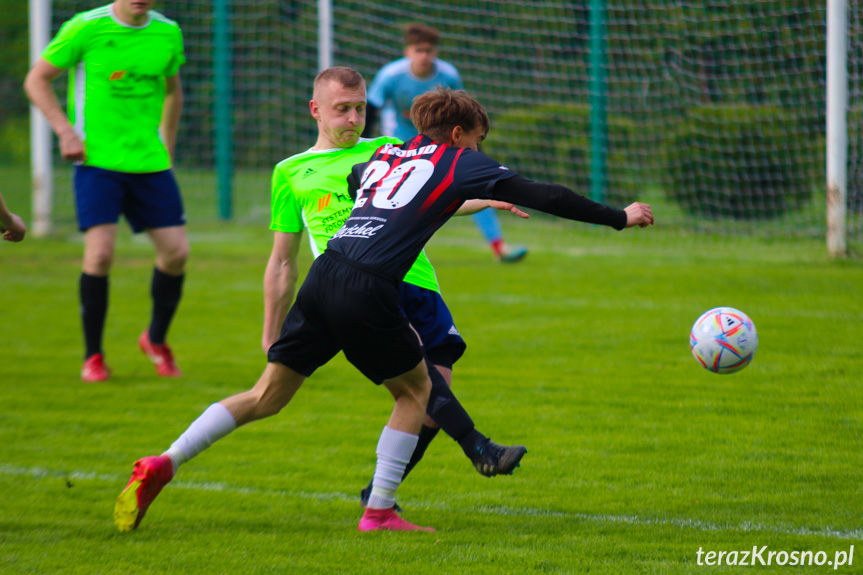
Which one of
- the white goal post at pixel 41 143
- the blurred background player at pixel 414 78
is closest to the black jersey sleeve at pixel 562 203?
the blurred background player at pixel 414 78

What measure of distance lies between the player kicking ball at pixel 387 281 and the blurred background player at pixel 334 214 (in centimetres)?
28

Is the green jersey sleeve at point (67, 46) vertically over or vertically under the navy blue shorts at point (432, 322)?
over

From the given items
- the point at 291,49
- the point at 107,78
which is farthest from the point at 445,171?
the point at 291,49

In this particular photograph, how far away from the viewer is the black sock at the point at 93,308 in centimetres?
573

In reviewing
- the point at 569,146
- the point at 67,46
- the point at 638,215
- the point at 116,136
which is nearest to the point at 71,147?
the point at 116,136

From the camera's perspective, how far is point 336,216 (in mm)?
3621

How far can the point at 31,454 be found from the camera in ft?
14.0

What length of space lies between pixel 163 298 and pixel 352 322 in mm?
3154

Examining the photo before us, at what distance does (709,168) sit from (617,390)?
23.7 ft

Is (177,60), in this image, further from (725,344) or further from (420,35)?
(725,344)

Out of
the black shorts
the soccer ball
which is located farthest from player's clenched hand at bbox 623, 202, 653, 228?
the soccer ball

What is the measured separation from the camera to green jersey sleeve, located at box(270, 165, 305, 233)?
369cm

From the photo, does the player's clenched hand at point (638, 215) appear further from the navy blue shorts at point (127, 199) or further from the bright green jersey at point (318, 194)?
the navy blue shorts at point (127, 199)

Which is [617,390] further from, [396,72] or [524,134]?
[524,134]
